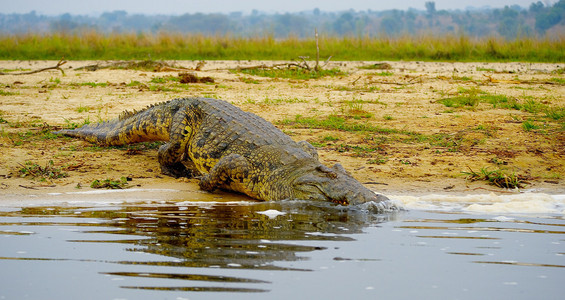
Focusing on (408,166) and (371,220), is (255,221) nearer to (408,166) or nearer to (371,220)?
(371,220)

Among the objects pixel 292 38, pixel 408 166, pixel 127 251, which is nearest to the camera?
pixel 127 251

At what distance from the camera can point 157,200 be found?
564 cm

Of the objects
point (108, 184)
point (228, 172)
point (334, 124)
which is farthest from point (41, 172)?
point (334, 124)

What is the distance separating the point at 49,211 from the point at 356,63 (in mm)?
12179

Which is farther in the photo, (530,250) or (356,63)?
(356,63)

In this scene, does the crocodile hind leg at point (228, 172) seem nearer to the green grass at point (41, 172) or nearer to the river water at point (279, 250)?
the river water at point (279, 250)

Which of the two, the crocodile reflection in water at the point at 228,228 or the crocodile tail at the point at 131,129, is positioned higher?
the crocodile tail at the point at 131,129

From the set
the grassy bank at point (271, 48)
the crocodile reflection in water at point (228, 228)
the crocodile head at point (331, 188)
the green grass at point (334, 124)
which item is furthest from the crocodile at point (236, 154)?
the grassy bank at point (271, 48)

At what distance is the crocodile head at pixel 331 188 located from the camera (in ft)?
17.4

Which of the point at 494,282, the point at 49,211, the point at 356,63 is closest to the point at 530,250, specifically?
the point at 494,282

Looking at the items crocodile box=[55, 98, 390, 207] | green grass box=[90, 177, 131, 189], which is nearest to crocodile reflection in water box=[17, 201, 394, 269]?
crocodile box=[55, 98, 390, 207]

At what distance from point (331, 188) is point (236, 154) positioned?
3.57 ft

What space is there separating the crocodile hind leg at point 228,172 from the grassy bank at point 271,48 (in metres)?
12.1

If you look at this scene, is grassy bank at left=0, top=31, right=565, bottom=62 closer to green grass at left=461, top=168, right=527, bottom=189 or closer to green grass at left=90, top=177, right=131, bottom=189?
green grass at left=461, top=168, right=527, bottom=189
